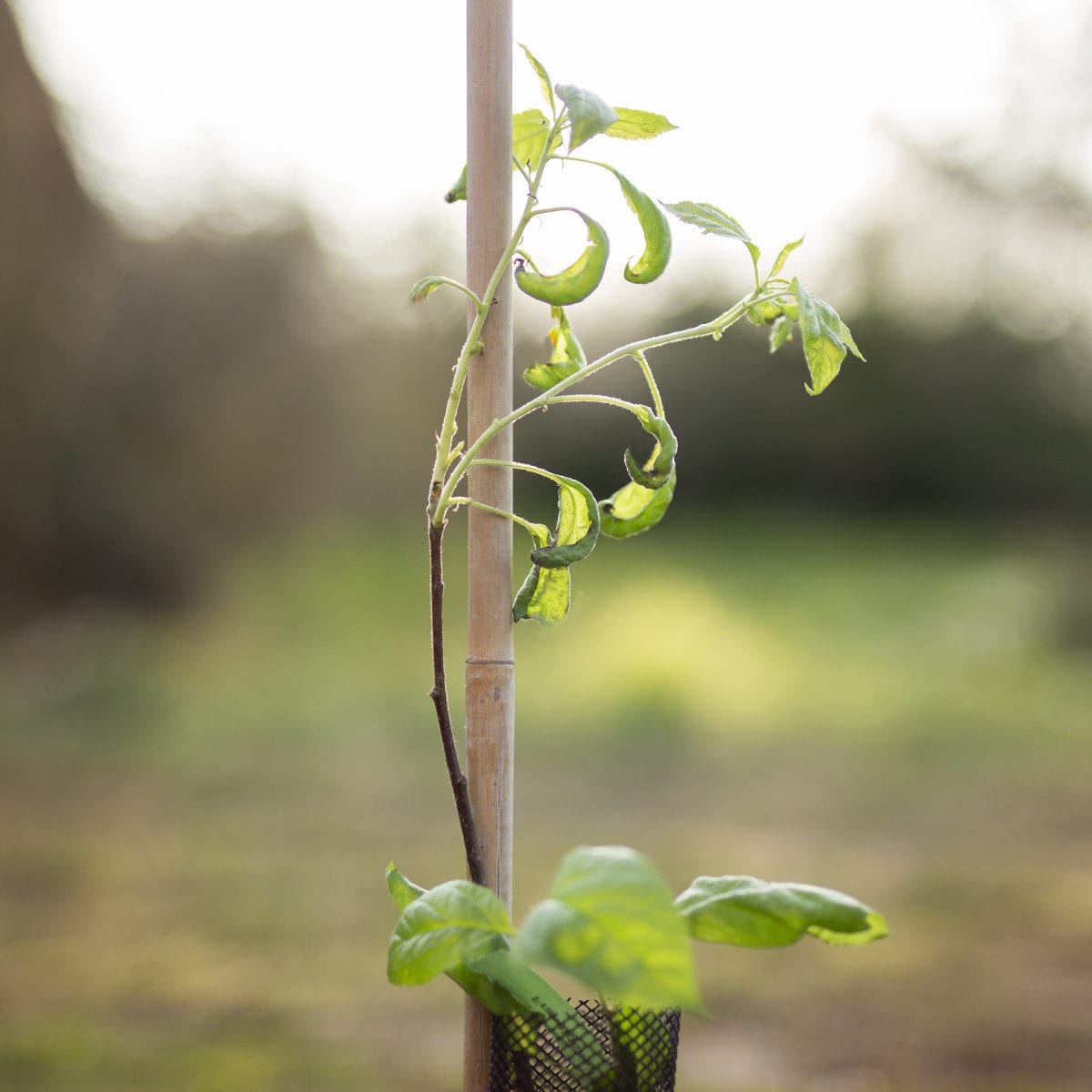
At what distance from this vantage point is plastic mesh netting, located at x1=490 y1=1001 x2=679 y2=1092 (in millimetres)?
479

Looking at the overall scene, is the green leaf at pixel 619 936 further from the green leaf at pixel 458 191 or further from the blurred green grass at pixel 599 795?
the blurred green grass at pixel 599 795

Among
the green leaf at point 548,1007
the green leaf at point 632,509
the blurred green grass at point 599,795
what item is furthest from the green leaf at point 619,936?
the blurred green grass at point 599,795

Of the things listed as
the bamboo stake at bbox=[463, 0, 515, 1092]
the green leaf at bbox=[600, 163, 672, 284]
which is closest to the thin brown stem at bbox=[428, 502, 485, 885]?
the bamboo stake at bbox=[463, 0, 515, 1092]

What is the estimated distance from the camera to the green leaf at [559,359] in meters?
0.56

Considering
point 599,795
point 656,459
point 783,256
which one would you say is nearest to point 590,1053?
point 656,459

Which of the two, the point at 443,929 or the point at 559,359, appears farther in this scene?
the point at 559,359

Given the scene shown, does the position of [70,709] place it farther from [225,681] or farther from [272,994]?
[272,994]

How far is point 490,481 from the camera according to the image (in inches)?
20.2

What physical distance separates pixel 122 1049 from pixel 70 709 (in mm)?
2051

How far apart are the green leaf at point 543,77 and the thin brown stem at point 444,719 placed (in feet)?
0.57

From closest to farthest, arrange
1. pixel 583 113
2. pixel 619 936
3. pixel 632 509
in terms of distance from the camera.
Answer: pixel 619 936 → pixel 583 113 → pixel 632 509

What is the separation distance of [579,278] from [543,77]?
0.29 feet

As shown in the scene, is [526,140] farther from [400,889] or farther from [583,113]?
[400,889]

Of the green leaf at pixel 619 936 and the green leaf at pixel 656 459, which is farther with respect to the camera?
the green leaf at pixel 656 459
